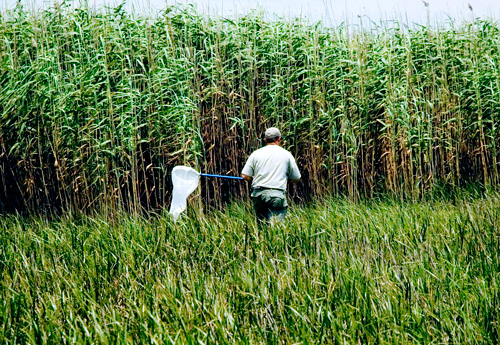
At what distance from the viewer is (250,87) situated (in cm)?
775

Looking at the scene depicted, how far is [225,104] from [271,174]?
1796 millimetres

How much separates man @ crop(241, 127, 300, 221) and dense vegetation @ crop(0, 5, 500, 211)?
51.0 inches

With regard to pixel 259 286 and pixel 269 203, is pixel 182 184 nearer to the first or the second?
pixel 269 203

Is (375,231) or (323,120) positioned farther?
(323,120)

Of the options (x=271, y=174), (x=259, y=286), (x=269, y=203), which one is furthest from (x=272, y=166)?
(x=259, y=286)

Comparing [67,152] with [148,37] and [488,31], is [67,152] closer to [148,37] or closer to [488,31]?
[148,37]

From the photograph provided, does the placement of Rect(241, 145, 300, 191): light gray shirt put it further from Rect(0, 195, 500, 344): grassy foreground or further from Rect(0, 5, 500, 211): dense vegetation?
Rect(0, 5, 500, 211): dense vegetation

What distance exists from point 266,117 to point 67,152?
7.80ft

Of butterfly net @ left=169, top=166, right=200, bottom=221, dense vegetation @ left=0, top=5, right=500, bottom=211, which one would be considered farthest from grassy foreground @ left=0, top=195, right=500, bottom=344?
dense vegetation @ left=0, top=5, right=500, bottom=211

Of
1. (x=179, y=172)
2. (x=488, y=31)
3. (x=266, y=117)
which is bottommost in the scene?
(x=179, y=172)

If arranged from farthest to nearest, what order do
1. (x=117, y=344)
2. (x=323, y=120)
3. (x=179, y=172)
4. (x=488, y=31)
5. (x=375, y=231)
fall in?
(x=488, y=31) < (x=323, y=120) < (x=179, y=172) < (x=375, y=231) < (x=117, y=344)

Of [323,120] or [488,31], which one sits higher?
[488,31]

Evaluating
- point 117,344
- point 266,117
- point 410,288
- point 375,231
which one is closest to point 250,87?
point 266,117

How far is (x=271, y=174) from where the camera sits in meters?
6.06
